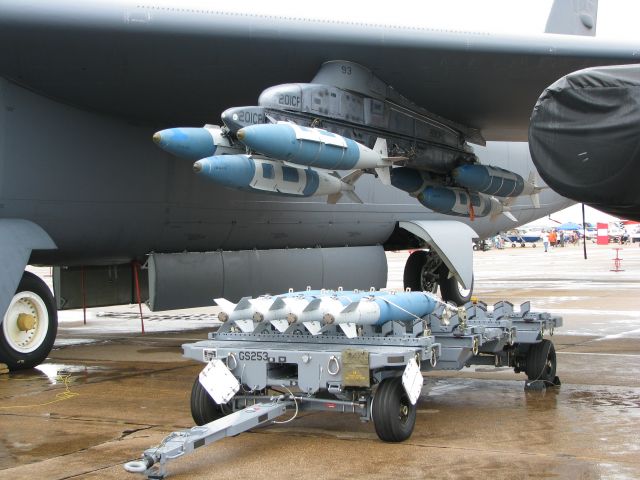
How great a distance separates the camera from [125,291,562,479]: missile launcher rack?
697 centimetres

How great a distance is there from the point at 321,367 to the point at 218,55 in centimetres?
557

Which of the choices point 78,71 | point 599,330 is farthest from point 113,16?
point 599,330

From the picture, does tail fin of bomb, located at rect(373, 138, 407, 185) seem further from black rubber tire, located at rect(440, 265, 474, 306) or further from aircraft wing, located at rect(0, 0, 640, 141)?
black rubber tire, located at rect(440, 265, 474, 306)

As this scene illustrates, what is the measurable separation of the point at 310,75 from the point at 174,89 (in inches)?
75.6

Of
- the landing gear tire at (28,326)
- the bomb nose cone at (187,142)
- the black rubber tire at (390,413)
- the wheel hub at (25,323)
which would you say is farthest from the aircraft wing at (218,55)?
the black rubber tire at (390,413)

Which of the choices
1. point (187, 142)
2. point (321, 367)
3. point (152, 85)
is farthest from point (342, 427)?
point (152, 85)

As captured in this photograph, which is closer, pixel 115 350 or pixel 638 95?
pixel 638 95

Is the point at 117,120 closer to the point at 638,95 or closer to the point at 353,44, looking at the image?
the point at 353,44

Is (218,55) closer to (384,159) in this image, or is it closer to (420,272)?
(384,159)

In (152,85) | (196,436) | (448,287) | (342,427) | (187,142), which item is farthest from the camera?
(448,287)

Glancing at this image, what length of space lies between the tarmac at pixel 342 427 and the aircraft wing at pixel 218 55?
3.83 m

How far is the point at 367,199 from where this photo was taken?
17766 mm

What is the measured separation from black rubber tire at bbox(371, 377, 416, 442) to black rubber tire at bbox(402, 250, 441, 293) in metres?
12.7

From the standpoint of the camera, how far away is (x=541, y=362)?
9.41 m
